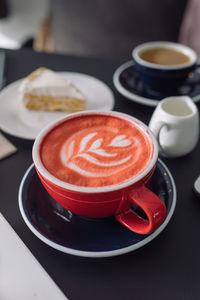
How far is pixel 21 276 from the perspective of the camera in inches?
18.8

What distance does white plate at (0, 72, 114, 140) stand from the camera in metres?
0.76

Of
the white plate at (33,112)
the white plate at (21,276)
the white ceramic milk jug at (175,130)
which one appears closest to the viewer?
the white plate at (21,276)

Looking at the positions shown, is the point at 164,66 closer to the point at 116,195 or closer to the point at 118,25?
the point at 116,195

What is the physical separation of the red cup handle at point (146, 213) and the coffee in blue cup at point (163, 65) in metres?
0.43

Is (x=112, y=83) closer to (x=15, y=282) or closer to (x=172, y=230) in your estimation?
(x=172, y=230)

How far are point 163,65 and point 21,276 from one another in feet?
2.17

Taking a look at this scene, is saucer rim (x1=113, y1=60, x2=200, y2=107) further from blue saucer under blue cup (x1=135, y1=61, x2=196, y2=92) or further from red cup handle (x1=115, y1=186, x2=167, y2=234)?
red cup handle (x1=115, y1=186, x2=167, y2=234)

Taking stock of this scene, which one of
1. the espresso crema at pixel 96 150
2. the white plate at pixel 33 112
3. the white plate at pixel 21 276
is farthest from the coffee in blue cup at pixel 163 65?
the white plate at pixel 21 276

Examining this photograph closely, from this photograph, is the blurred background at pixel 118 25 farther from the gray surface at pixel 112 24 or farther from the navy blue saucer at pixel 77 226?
the navy blue saucer at pixel 77 226

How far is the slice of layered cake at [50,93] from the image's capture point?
2.79ft

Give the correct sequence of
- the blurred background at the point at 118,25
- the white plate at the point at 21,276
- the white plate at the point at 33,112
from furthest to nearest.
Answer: the blurred background at the point at 118,25 < the white plate at the point at 33,112 < the white plate at the point at 21,276

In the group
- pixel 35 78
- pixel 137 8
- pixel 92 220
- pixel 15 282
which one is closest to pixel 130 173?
pixel 92 220

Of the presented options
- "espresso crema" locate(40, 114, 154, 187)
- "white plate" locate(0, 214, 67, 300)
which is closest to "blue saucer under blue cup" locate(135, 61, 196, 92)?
"espresso crema" locate(40, 114, 154, 187)

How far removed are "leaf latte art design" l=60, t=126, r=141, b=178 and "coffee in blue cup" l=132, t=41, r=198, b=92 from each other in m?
0.30
